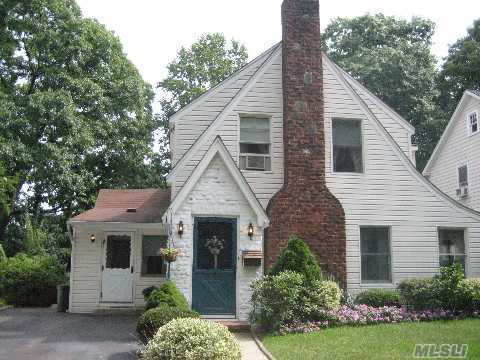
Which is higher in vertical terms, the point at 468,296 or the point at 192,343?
the point at 468,296

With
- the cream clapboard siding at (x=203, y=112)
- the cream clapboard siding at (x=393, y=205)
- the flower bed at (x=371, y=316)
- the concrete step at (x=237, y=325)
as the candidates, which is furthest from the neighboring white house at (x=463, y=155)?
the concrete step at (x=237, y=325)

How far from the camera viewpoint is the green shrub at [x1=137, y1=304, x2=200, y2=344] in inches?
361

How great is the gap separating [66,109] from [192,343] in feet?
60.9

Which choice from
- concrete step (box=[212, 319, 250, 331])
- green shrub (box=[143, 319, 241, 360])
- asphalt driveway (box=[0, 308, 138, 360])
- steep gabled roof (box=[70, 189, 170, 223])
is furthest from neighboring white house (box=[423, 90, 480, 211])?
green shrub (box=[143, 319, 241, 360])

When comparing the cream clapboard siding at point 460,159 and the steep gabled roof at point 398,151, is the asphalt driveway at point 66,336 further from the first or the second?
the cream clapboard siding at point 460,159

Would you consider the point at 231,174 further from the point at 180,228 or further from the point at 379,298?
the point at 379,298

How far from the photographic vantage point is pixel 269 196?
1488cm

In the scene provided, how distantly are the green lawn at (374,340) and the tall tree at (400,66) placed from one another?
2611 centimetres

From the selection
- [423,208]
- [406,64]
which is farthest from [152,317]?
[406,64]

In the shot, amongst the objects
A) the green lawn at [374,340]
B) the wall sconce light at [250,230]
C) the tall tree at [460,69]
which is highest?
the tall tree at [460,69]

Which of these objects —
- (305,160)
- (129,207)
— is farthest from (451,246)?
(129,207)

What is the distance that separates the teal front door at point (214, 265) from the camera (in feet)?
43.0

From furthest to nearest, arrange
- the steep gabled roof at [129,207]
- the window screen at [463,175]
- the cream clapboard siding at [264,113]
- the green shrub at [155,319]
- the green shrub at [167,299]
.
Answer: the window screen at [463,175], the steep gabled roof at [129,207], the cream clapboard siding at [264,113], the green shrub at [167,299], the green shrub at [155,319]

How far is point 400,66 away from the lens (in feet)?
121
